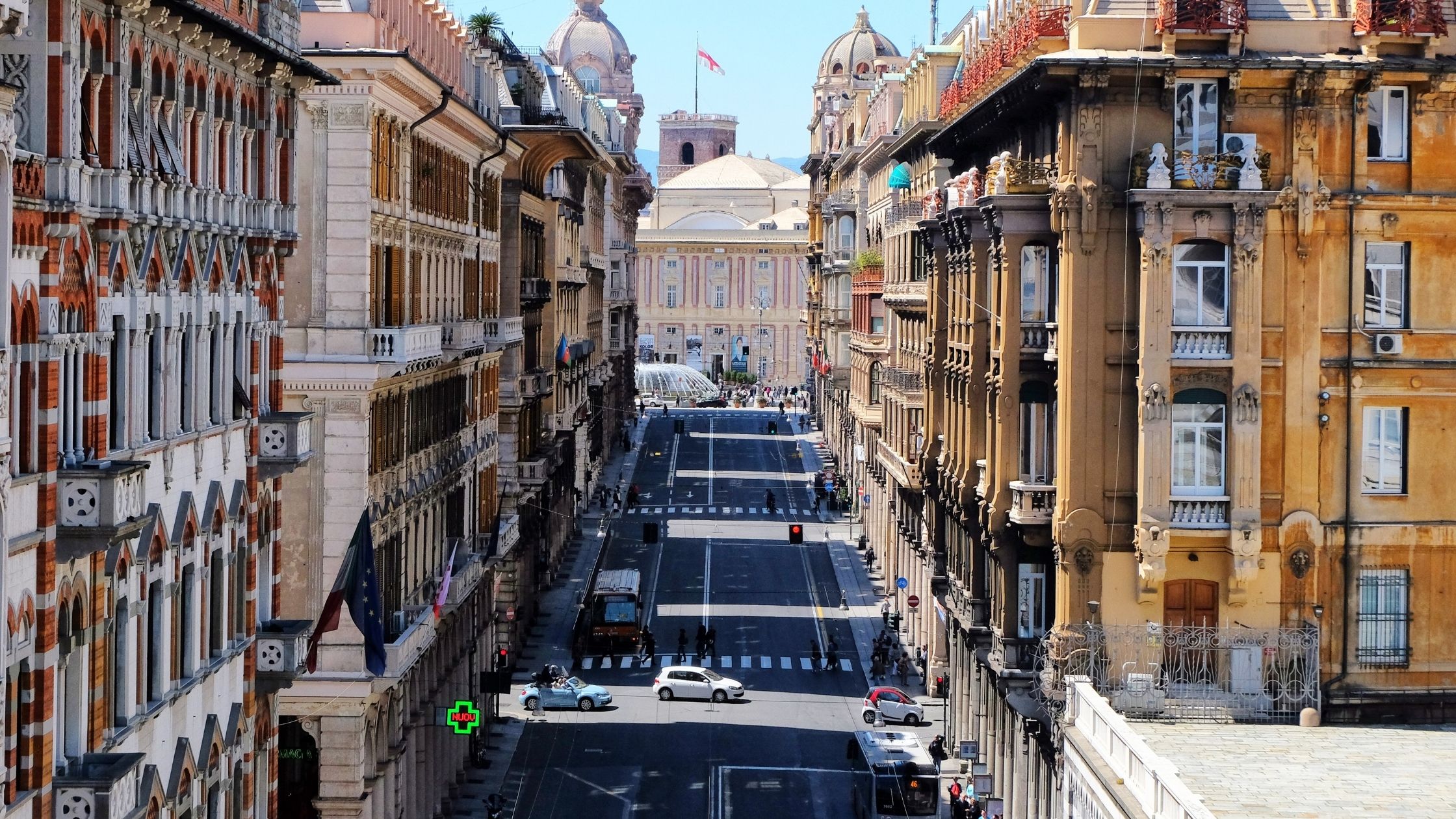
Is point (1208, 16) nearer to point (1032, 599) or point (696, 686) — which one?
point (1032, 599)

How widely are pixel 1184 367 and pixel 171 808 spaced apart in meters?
21.7

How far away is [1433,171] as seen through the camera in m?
42.3

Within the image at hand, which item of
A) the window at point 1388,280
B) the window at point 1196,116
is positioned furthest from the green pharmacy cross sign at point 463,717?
the window at point 1388,280

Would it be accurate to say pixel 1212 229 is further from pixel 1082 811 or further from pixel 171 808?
pixel 171 808

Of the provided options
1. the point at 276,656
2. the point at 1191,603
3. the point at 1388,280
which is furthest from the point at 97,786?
the point at 1388,280

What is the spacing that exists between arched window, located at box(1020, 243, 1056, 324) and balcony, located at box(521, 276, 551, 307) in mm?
34231

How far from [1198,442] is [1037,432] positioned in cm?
565

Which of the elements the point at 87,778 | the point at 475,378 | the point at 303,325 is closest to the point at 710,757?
the point at 475,378

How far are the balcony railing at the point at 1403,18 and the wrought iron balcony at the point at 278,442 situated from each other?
2174 centimetres

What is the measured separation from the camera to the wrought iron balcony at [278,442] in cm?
3622

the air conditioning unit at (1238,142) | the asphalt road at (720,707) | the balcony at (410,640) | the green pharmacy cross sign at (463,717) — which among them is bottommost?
the asphalt road at (720,707)

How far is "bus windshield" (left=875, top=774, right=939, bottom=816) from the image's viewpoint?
181 feet

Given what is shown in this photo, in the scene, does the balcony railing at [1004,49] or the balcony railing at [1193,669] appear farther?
the balcony railing at [1004,49]

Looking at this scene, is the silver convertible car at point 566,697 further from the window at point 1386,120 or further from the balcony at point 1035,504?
the window at point 1386,120
